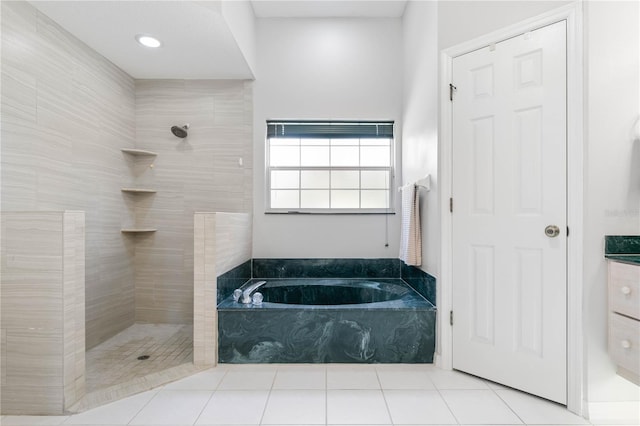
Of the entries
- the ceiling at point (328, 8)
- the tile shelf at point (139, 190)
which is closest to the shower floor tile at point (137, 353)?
the tile shelf at point (139, 190)

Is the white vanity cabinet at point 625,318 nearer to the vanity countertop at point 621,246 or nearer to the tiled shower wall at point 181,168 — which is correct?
the vanity countertop at point 621,246

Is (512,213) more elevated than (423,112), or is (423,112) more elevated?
(423,112)

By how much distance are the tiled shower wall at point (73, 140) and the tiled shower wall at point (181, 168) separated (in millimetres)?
148

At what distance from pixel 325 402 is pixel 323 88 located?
2666 millimetres

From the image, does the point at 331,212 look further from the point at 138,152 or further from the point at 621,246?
the point at 621,246

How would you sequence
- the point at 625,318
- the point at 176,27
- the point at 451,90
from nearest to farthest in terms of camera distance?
the point at 625,318
the point at 451,90
the point at 176,27

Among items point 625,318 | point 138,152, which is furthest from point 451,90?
point 138,152

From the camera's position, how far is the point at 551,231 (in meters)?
1.75

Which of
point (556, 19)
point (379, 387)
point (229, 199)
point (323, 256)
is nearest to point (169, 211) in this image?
point (229, 199)

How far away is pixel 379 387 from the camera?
192cm

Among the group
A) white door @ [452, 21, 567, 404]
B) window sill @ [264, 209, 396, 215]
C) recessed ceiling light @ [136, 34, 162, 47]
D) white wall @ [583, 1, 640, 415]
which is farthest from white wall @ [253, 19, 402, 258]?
white wall @ [583, 1, 640, 415]

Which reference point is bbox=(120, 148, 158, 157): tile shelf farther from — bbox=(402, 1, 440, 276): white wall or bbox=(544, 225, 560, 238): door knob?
bbox=(544, 225, 560, 238): door knob

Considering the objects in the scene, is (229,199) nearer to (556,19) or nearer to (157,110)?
(157,110)

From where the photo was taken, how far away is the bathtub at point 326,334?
2.17 meters
